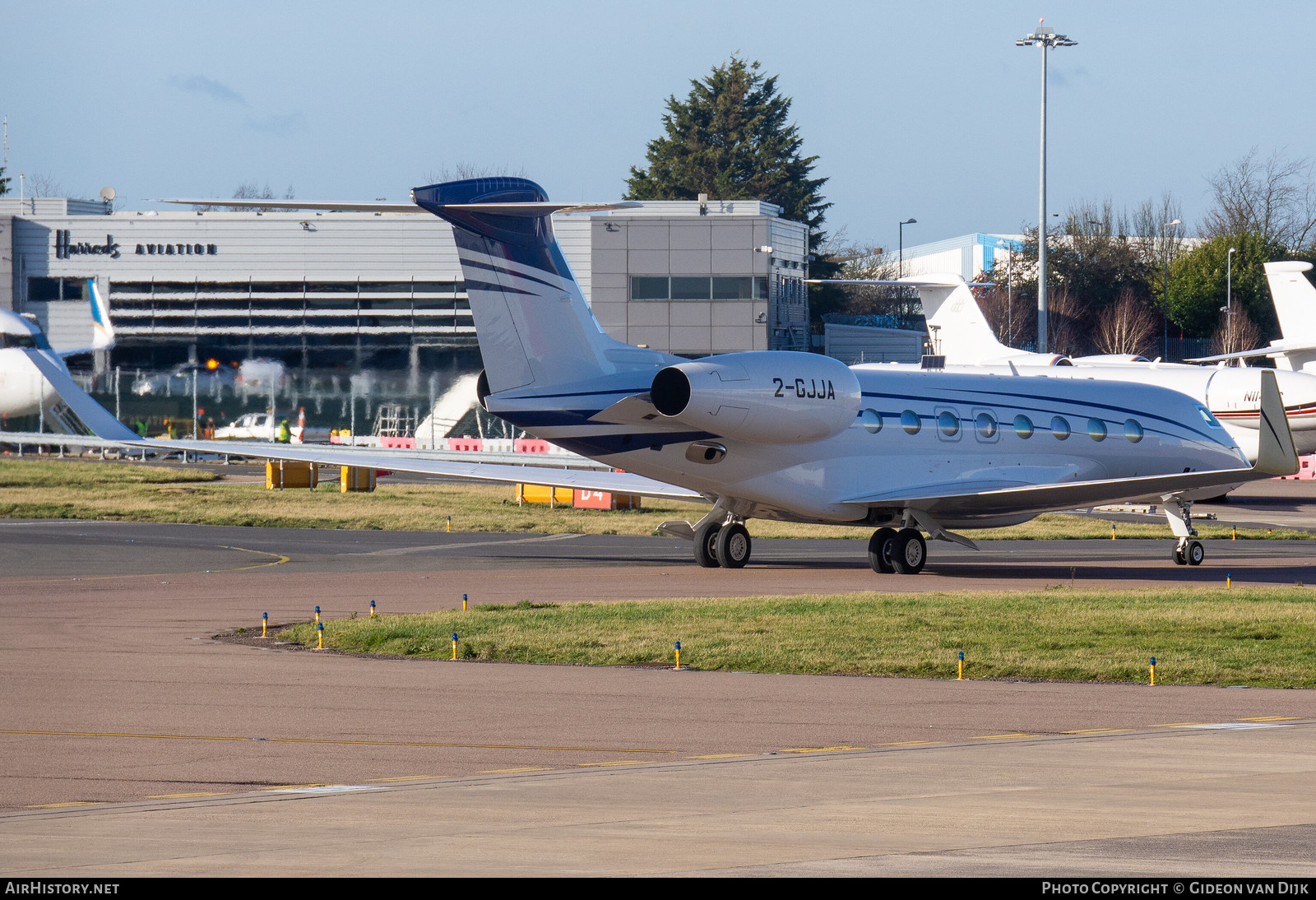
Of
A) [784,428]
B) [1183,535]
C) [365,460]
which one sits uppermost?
[784,428]

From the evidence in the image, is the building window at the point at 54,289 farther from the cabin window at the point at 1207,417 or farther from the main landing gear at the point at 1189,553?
the main landing gear at the point at 1189,553

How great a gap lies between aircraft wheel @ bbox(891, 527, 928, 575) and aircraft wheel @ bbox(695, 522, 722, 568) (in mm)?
3127

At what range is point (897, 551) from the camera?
27203 mm

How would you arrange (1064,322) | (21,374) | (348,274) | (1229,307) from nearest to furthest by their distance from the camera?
(21,374)
(348,274)
(1229,307)
(1064,322)

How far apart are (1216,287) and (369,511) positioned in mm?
72566

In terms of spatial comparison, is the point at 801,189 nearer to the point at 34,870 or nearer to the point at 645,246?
the point at 645,246

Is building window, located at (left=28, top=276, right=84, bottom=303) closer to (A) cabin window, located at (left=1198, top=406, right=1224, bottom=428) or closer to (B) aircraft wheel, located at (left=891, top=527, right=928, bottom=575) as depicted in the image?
(B) aircraft wheel, located at (left=891, top=527, right=928, bottom=575)

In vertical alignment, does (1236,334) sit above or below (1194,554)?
above

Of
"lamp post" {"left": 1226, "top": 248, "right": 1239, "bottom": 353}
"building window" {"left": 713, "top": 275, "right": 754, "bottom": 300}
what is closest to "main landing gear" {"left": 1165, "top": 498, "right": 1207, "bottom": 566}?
"building window" {"left": 713, "top": 275, "right": 754, "bottom": 300}

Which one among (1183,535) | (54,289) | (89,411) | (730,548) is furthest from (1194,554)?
(54,289)

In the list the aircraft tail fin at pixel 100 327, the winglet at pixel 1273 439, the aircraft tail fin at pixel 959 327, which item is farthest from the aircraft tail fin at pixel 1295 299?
the aircraft tail fin at pixel 100 327

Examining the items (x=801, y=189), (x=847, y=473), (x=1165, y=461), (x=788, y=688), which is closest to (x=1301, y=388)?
(x=1165, y=461)

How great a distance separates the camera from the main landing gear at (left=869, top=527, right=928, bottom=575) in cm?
2720

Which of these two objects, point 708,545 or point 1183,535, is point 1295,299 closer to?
point 1183,535
